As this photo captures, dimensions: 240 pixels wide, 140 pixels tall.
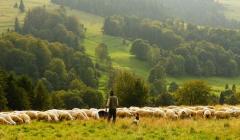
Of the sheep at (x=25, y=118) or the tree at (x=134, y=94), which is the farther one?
the tree at (x=134, y=94)

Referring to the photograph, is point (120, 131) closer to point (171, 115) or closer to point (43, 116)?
point (43, 116)

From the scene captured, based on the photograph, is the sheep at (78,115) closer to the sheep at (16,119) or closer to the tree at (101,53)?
the sheep at (16,119)

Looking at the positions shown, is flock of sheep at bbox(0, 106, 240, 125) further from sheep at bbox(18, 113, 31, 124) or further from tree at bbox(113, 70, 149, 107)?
tree at bbox(113, 70, 149, 107)

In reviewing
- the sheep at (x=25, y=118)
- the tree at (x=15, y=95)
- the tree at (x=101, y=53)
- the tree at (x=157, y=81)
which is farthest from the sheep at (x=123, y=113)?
the tree at (x=101, y=53)

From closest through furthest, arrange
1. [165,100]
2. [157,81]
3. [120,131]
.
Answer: [120,131] → [165,100] → [157,81]

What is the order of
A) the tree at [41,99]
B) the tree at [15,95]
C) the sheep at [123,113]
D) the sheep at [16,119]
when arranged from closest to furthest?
the sheep at [16,119] → the sheep at [123,113] → the tree at [15,95] → the tree at [41,99]

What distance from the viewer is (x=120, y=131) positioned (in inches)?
932

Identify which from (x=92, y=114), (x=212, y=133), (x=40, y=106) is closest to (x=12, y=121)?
(x=92, y=114)

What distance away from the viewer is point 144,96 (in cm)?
8838

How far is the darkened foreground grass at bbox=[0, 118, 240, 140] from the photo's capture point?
70.0 feet

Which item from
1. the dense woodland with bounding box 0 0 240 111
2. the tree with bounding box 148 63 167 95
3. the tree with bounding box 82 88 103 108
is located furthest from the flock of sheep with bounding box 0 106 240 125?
the tree with bounding box 148 63 167 95

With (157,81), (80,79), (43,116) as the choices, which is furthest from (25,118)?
(157,81)

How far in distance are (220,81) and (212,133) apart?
163 meters

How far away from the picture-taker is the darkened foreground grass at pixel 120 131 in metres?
21.3
